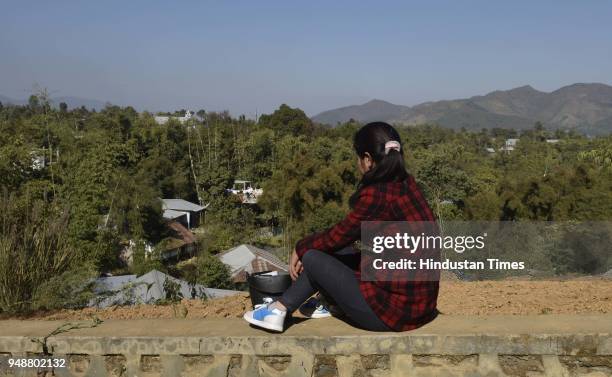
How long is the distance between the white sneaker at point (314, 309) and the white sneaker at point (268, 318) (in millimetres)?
339

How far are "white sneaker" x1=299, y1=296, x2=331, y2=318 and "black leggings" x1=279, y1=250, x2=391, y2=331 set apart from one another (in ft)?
0.93

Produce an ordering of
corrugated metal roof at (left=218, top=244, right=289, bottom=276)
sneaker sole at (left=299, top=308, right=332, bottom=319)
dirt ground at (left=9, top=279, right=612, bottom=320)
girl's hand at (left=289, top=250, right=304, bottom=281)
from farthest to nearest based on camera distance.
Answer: corrugated metal roof at (left=218, top=244, right=289, bottom=276), dirt ground at (left=9, top=279, right=612, bottom=320), sneaker sole at (left=299, top=308, right=332, bottom=319), girl's hand at (left=289, top=250, right=304, bottom=281)

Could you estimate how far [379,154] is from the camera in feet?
9.40

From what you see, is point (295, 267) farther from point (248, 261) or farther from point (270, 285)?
point (248, 261)

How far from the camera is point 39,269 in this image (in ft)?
14.1

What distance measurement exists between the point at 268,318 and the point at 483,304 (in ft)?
7.82

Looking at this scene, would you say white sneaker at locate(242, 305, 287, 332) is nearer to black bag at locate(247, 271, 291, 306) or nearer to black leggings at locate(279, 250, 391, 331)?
black leggings at locate(279, 250, 391, 331)

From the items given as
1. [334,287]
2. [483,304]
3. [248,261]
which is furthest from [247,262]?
[334,287]

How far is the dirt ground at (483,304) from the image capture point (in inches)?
160

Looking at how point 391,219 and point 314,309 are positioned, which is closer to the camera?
point 391,219

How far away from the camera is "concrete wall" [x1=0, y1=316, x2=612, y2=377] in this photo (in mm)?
2828

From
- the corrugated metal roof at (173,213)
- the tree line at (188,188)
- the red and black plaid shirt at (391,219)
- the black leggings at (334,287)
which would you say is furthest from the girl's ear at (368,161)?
the corrugated metal roof at (173,213)

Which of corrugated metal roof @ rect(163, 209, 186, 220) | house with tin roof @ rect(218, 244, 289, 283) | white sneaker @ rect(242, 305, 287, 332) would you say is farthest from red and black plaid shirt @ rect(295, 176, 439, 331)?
corrugated metal roof @ rect(163, 209, 186, 220)

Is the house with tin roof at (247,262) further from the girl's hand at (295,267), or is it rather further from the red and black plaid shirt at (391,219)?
the red and black plaid shirt at (391,219)
